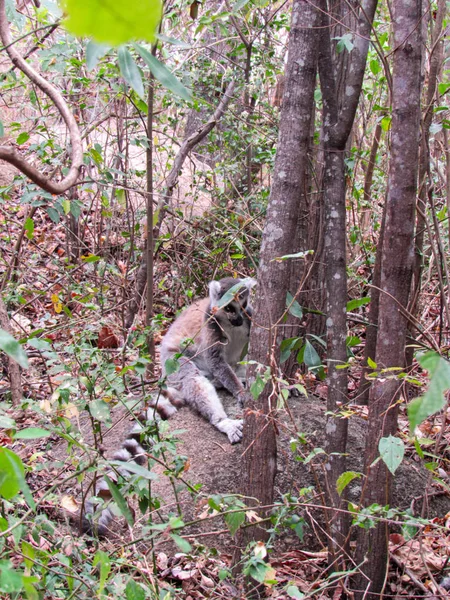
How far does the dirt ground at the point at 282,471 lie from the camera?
359 cm

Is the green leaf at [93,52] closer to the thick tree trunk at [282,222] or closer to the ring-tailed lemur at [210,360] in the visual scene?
the thick tree trunk at [282,222]

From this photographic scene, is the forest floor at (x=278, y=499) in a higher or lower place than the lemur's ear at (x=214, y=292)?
lower

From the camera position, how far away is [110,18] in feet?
1.24

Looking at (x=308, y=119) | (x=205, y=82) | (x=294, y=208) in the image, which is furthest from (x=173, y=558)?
(x=205, y=82)

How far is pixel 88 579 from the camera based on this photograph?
2.11m

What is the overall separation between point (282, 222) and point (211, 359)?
2507mm

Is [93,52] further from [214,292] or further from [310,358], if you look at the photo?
[214,292]

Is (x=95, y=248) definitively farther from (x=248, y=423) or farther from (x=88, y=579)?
→ (x=88, y=579)

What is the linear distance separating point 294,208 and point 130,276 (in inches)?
159

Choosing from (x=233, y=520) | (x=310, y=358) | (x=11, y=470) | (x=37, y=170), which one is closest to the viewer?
(x=11, y=470)

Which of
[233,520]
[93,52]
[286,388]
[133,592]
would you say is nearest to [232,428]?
[286,388]

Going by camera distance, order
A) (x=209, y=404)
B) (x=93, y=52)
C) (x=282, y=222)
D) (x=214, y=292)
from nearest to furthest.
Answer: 1. (x=93, y=52)
2. (x=282, y=222)
3. (x=209, y=404)
4. (x=214, y=292)

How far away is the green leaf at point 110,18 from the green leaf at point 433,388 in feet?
1.94

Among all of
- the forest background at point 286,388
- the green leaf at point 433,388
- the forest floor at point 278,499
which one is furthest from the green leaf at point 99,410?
the green leaf at point 433,388
